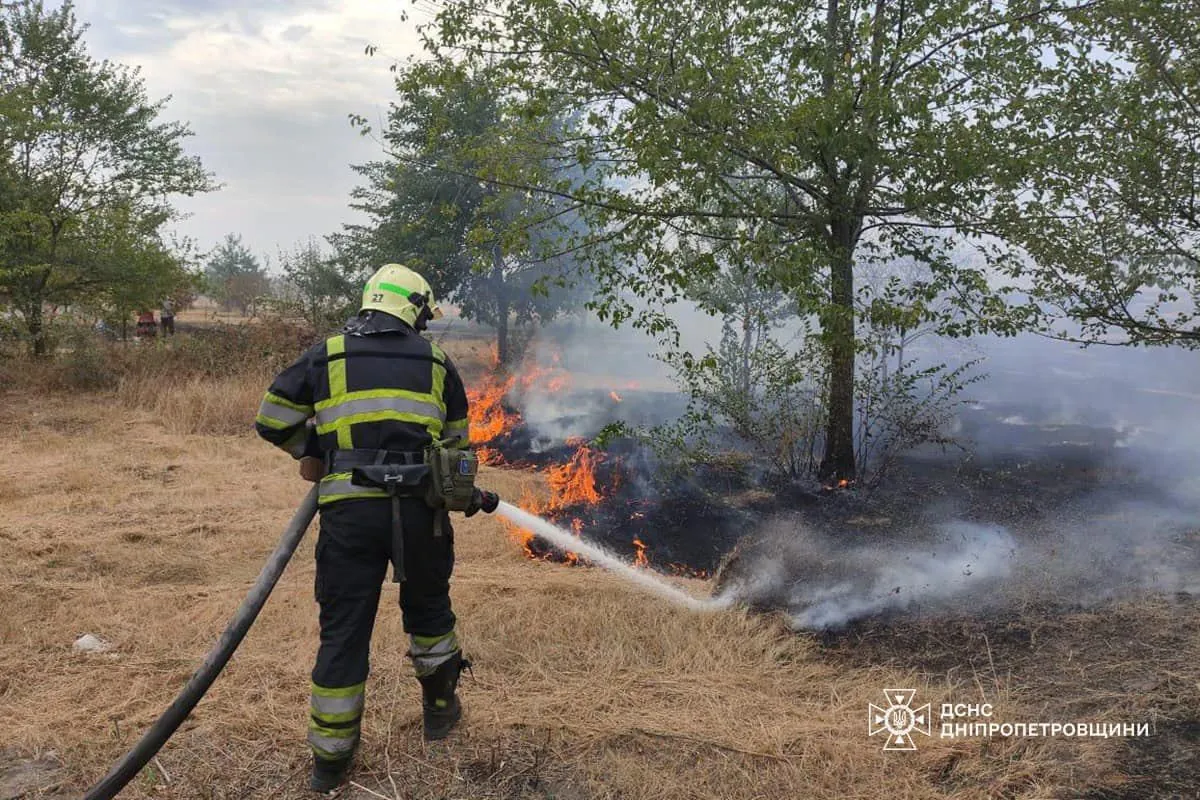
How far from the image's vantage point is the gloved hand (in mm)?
3332

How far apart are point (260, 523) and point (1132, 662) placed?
641 centimetres

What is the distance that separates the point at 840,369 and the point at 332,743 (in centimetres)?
648

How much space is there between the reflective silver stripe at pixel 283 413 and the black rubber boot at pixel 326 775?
4.41 ft

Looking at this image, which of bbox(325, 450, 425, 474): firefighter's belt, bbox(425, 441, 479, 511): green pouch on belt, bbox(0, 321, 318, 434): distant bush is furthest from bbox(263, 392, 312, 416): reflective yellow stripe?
bbox(0, 321, 318, 434): distant bush

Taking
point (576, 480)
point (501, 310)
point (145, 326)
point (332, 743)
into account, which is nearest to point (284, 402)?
point (332, 743)

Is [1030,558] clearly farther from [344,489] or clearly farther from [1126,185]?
[344,489]

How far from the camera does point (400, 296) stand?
11.1ft

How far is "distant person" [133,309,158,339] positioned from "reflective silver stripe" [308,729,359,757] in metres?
15.7

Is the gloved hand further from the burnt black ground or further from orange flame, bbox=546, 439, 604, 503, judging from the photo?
orange flame, bbox=546, 439, 604, 503

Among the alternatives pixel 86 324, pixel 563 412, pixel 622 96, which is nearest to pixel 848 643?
pixel 622 96

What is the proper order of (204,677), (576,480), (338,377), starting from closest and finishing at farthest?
(204,677) < (338,377) < (576,480)

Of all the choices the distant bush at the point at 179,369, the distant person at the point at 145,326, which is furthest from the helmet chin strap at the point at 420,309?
the distant person at the point at 145,326

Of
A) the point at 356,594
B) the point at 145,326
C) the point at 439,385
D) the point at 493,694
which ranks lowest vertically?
the point at 493,694

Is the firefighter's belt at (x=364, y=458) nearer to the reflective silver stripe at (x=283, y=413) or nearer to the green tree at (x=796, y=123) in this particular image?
the reflective silver stripe at (x=283, y=413)
